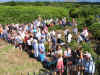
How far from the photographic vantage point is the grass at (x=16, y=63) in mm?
11055

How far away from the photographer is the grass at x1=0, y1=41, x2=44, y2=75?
1105 cm

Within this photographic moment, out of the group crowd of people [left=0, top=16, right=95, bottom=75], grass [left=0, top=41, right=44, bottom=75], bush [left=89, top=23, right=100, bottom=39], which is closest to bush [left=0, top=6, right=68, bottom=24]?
crowd of people [left=0, top=16, right=95, bottom=75]

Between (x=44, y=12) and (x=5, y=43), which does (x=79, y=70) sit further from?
(x=44, y=12)

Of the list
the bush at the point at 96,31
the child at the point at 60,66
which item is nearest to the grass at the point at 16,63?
the child at the point at 60,66

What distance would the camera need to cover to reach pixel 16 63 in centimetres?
1216

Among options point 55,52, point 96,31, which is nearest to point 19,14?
point 96,31

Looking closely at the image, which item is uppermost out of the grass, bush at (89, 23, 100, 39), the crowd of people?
the crowd of people

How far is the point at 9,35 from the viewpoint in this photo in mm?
16438

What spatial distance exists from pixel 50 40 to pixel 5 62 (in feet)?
11.6

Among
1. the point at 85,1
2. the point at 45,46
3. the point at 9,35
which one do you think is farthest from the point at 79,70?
the point at 85,1

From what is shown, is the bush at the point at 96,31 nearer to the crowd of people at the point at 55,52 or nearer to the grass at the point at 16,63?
the crowd of people at the point at 55,52

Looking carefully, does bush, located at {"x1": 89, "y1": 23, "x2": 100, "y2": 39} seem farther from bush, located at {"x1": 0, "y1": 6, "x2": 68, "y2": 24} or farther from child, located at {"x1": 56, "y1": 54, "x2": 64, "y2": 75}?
child, located at {"x1": 56, "y1": 54, "x2": 64, "y2": 75}

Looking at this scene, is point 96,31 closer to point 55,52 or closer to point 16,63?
point 55,52

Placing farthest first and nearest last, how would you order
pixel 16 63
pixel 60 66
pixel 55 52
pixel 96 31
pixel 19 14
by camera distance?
1. pixel 19 14
2. pixel 96 31
3. pixel 16 63
4. pixel 55 52
5. pixel 60 66
